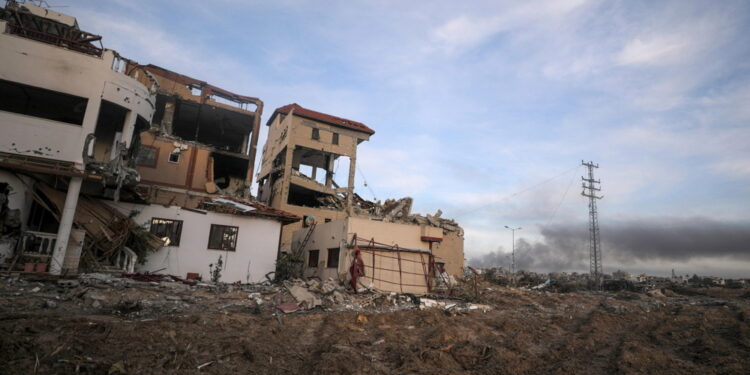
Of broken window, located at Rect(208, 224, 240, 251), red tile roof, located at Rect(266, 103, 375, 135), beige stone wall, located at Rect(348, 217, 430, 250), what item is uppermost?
red tile roof, located at Rect(266, 103, 375, 135)

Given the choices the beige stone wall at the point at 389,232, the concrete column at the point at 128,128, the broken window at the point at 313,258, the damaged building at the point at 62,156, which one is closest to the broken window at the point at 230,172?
the broken window at the point at 313,258

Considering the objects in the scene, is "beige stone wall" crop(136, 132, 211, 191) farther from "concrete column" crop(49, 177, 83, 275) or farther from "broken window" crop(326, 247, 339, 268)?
"broken window" crop(326, 247, 339, 268)

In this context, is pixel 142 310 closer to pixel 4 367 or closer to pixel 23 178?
pixel 4 367

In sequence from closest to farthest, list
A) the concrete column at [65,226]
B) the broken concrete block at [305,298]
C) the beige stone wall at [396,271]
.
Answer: the broken concrete block at [305,298] → the concrete column at [65,226] → the beige stone wall at [396,271]

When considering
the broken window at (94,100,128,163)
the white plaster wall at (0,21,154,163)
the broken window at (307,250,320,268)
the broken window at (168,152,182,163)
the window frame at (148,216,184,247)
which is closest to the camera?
the white plaster wall at (0,21,154,163)

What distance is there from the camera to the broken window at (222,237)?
20.2 meters

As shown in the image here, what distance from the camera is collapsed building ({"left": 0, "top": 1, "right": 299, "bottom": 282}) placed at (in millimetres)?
15102

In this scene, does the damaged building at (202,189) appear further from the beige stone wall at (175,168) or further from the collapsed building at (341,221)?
the collapsed building at (341,221)

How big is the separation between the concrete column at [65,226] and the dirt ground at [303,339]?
187cm

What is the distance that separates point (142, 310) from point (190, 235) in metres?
9.04

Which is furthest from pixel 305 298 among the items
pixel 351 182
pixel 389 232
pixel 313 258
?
pixel 351 182

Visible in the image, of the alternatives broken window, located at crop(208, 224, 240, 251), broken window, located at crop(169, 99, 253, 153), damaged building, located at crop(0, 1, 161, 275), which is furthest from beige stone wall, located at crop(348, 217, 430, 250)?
broken window, located at crop(169, 99, 253, 153)

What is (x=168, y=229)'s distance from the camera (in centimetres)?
1961

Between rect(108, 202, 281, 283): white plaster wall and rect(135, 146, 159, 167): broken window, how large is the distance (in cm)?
841
